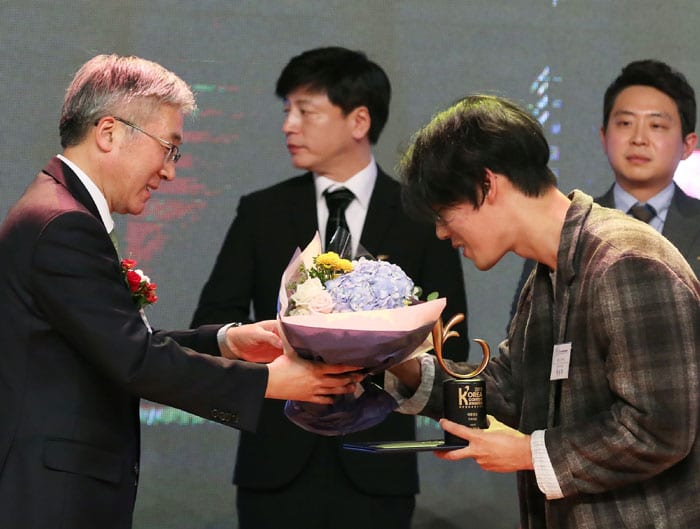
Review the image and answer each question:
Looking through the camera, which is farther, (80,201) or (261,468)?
(261,468)

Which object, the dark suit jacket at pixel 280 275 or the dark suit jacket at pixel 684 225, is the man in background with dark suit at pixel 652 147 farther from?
the dark suit jacket at pixel 280 275

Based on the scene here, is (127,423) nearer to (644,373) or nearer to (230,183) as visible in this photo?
(644,373)

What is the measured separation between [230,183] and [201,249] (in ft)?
0.94

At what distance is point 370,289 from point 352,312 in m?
0.07

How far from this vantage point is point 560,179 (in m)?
4.71

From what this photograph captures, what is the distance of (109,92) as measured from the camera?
2.56m

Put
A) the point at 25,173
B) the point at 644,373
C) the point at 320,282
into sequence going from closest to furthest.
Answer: the point at 644,373 → the point at 320,282 → the point at 25,173

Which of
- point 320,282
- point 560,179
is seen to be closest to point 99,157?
point 320,282

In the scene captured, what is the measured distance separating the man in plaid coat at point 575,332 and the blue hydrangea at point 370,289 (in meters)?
0.22

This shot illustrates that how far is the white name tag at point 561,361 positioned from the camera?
2312 millimetres

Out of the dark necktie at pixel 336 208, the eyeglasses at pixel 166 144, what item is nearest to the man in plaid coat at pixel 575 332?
the eyeglasses at pixel 166 144

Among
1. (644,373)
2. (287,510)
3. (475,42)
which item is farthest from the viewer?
A: (475,42)

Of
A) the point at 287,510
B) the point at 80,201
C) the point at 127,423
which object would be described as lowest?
the point at 287,510

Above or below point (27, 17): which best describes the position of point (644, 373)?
below
